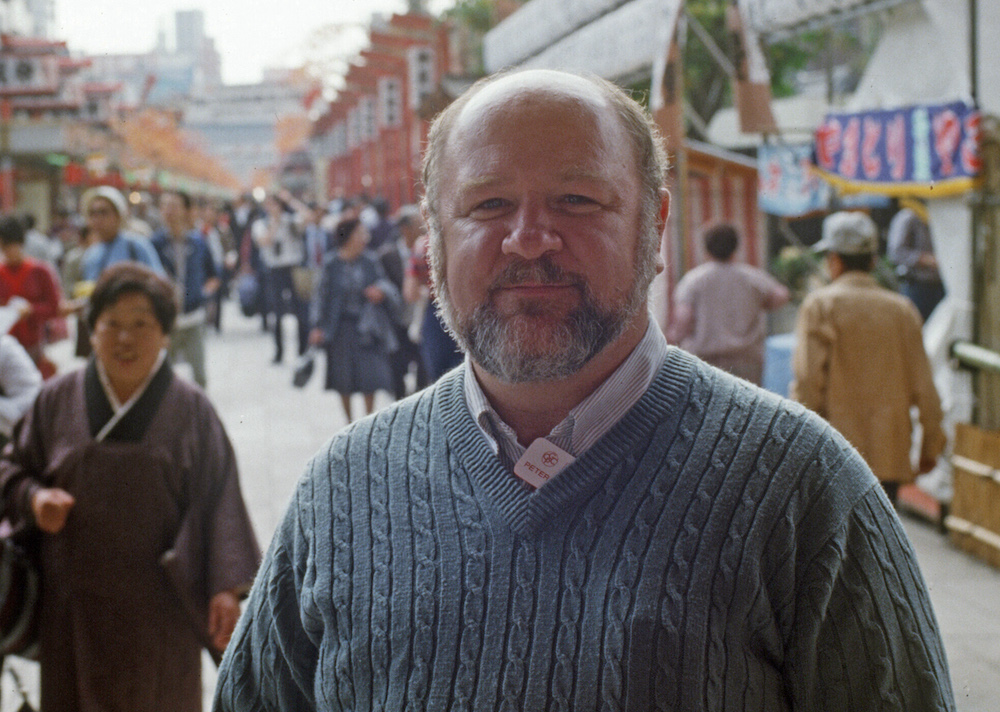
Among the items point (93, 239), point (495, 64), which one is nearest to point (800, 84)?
point (495, 64)

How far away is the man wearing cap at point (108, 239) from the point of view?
6.48 metres

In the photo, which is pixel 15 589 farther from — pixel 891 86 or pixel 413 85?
pixel 413 85

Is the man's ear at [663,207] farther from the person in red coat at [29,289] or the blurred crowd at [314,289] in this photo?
the person in red coat at [29,289]

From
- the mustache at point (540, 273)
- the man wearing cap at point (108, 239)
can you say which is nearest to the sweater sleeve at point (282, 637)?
the mustache at point (540, 273)

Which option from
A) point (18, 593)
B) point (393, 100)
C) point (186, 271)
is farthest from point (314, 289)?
point (393, 100)

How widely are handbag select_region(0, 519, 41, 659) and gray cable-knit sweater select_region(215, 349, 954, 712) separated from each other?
5.98 ft

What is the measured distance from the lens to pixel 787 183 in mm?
9094

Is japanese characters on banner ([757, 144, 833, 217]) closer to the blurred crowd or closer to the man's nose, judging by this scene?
the blurred crowd

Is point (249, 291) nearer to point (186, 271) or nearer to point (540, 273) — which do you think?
point (186, 271)

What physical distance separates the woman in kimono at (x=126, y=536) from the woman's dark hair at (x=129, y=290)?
228mm

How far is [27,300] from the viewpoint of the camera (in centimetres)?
621

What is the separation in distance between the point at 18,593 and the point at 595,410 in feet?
7.33

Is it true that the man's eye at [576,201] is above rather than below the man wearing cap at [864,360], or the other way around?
above

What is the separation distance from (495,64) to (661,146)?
653cm
